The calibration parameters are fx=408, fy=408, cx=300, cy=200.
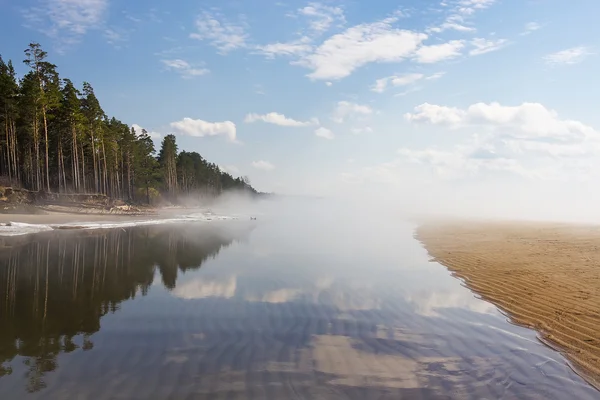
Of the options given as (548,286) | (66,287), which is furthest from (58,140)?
(548,286)

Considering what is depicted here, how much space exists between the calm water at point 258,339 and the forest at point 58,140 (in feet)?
145

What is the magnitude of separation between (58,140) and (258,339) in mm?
61756

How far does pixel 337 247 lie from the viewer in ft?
79.5

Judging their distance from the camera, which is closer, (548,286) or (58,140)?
(548,286)

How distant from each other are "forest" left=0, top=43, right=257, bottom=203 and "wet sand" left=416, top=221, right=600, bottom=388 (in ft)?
160

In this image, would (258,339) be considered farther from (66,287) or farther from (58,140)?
(58,140)

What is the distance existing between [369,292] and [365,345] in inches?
184

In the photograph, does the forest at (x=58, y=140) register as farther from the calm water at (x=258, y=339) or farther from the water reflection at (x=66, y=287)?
the calm water at (x=258, y=339)

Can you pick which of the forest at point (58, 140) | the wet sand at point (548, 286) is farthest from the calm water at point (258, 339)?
the forest at point (58, 140)

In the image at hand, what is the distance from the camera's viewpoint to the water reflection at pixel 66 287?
6.75 metres

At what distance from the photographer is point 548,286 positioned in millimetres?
12500

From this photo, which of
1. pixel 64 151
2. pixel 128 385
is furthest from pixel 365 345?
pixel 64 151

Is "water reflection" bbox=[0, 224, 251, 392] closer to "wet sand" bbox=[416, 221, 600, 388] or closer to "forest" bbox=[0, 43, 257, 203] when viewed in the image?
"wet sand" bbox=[416, 221, 600, 388]

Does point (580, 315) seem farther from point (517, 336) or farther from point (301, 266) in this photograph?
point (301, 266)
